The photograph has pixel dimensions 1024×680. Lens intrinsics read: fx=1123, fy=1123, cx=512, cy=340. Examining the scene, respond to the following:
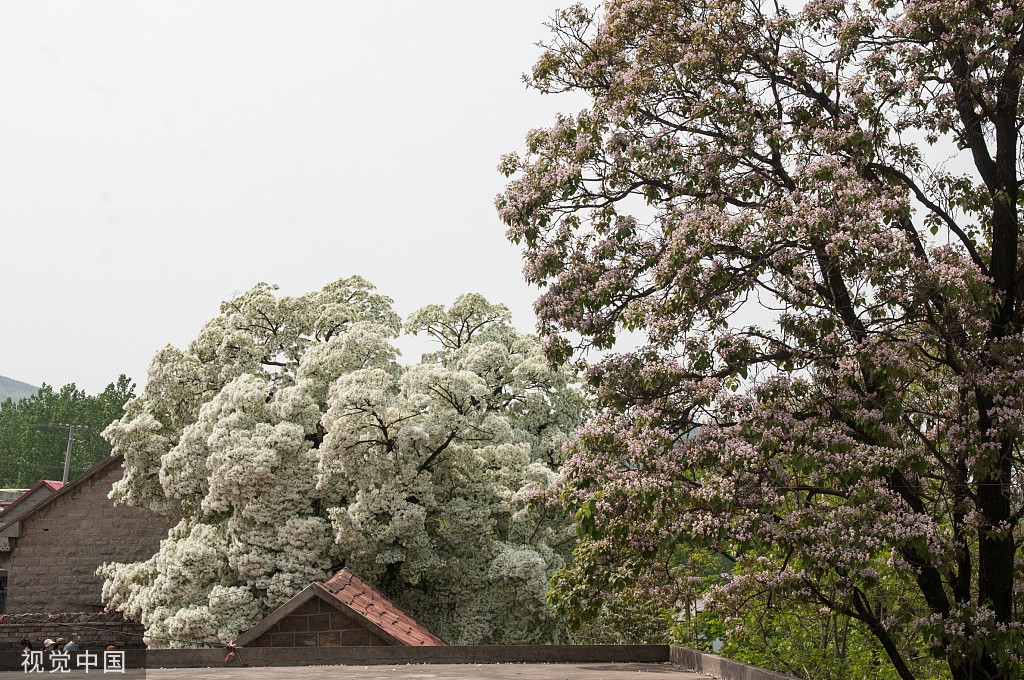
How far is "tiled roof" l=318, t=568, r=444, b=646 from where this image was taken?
1712 cm

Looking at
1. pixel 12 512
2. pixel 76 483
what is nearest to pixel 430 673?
pixel 76 483

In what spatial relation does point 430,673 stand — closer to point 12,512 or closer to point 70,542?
point 70,542

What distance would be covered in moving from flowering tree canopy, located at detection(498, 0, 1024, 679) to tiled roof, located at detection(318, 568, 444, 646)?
6.79m

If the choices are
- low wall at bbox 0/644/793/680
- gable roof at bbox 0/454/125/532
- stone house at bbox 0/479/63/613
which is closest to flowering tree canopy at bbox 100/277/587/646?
low wall at bbox 0/644/793/680

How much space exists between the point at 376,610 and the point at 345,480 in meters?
5.26

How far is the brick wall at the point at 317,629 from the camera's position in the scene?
668 inches

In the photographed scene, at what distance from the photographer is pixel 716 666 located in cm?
1310

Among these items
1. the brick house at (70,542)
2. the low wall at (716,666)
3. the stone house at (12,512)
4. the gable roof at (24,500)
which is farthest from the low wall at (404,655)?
the gable roof at (24,500)

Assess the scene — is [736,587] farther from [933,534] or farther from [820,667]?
[820,667]

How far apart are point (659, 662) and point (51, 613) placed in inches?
857

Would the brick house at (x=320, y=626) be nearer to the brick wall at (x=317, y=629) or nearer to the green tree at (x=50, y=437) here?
the brick wall at (x=317, y=629)

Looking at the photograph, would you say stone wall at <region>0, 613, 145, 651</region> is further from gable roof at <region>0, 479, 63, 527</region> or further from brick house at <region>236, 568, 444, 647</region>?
gable roof at <region>0, 479, 63, 527</region>

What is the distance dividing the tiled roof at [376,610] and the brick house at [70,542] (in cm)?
1443

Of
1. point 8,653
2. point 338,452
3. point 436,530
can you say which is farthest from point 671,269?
point 436,530
